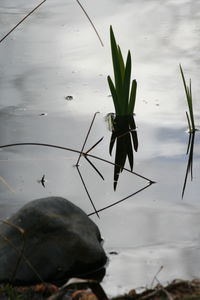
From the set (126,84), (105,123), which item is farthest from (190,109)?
(105,123)

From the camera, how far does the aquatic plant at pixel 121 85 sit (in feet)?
15.4

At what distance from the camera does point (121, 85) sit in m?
4.80

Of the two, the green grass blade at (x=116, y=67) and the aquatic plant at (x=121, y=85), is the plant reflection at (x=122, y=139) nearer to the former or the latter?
the aquatic plant at (x=121, y=85)

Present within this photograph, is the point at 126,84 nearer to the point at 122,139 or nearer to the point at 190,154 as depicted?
the point at 122,139

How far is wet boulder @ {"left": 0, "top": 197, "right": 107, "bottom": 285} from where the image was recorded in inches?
128

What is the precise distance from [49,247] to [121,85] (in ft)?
5.61

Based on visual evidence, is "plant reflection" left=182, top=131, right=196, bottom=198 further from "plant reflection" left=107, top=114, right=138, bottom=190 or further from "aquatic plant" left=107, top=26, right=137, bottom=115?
"aquatic plant" left=107, top=26, right=137, bottom=115

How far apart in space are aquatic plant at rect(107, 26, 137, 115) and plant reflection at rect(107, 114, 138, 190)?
0.18ft

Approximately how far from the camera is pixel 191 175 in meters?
4.28

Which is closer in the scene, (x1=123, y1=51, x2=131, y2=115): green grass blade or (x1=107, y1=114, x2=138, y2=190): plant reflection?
(x1=107, y1=114, x2=138, y2=190): plant reflection

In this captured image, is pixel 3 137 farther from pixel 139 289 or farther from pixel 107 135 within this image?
pixel 139 289

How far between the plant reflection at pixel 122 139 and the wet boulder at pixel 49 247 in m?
0.92

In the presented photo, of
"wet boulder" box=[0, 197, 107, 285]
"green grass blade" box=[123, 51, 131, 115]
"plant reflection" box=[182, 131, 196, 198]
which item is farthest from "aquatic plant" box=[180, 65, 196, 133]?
"wet boulder" box=[0, 197, 107, 285]

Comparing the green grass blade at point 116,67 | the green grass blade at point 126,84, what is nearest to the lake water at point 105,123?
the green grass blade at point 126,84
